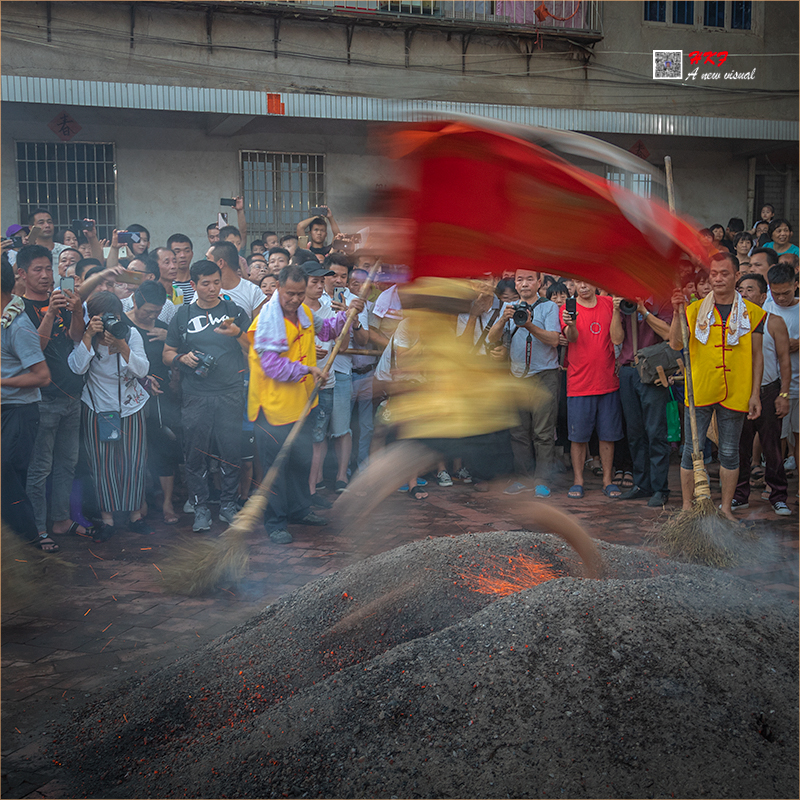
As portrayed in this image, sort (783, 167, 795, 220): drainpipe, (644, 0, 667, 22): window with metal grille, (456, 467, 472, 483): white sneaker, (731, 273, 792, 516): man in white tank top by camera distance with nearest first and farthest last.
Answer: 1. (731, 273, 792, 516): man in white tank top
2. (456, 467, 472, 483): white sneaker
3. (644, 0, 667, 22): window with metal grille
4. (783, 167, 795, 220): drainpipe

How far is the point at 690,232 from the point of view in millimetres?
2822

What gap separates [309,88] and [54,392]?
Answer: 310 inches

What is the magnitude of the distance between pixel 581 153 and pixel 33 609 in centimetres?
345

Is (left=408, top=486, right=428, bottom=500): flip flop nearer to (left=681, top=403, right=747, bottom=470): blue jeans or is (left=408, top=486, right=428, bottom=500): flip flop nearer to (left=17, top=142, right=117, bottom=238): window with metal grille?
(left=681, top=403, right=747, bottom=470): blue jeans

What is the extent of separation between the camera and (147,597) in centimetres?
412

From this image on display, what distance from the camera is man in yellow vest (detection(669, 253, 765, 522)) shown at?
5.14 m

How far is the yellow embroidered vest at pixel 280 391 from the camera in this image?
5.12 meters

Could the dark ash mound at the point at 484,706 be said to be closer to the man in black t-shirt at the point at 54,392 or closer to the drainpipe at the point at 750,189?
the man in black t-shirt at the point at 54,392

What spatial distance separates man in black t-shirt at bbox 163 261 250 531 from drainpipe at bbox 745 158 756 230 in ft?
39.0

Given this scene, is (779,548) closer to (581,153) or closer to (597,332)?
(597,332)

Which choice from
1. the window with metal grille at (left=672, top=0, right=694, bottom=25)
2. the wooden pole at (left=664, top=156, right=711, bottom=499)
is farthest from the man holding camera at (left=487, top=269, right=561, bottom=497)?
the window with metal grille at (left=672, top=0, right=694, bottom=25)

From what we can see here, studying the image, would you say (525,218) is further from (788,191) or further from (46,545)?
(788,191)

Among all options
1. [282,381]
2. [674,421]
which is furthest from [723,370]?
[282,381]

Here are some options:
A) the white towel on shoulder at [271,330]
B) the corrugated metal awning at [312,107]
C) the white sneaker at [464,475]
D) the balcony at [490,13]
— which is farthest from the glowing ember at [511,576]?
the balcony at [490,13]
